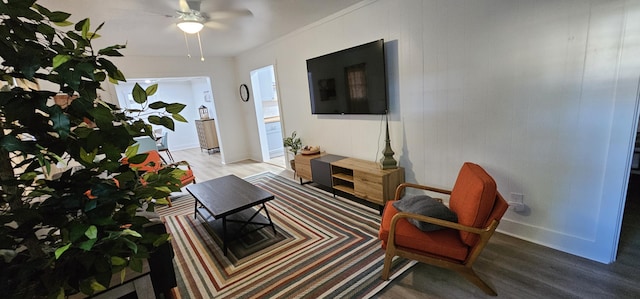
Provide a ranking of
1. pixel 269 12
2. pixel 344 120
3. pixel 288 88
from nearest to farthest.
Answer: pixel 269 12 < pixel 344 120 < pixel 288 88

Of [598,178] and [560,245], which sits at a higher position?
[598,178]

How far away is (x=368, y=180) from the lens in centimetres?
298

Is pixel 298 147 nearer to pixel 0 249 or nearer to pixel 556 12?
pixel 556 12

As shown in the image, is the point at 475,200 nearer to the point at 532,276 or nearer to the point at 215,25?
the point at 532,276

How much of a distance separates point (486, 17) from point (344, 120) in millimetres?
1957

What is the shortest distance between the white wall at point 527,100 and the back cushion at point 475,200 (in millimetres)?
740

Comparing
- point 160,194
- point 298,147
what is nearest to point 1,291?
point 160,194

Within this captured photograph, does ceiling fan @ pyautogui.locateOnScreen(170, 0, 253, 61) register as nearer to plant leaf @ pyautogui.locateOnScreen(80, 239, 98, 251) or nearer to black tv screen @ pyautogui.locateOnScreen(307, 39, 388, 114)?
black tv screen @ pyautogui.locateOnScreen(307, 39, 388, 114)

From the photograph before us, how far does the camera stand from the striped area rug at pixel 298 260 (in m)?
→ 1.95

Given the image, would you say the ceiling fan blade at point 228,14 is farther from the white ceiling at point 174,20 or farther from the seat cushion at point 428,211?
the seat cushion at point 428,211

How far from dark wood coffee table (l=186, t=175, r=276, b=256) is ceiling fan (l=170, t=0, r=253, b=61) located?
5.69 ft

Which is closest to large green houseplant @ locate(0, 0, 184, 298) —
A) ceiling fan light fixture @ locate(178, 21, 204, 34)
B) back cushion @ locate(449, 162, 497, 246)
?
back cushion @ locate(449, 162, 497, 246)

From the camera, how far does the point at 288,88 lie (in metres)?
4.59

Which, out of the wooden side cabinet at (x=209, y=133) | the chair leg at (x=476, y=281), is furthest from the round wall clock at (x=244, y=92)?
the chair leg at (x=476, y=281)
